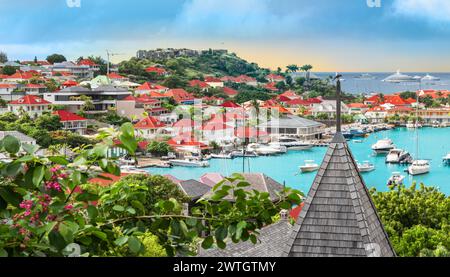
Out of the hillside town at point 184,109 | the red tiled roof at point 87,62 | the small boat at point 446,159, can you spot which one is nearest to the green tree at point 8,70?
the hillside town at point 184,109

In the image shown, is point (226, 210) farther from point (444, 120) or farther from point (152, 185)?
point (444, 120)

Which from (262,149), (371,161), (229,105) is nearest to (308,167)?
(262,149)

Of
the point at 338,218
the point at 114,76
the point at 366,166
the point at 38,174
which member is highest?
the point at 114,76

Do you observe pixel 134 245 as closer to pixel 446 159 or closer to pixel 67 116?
pixel 67 116

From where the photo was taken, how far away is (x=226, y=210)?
1.29 m

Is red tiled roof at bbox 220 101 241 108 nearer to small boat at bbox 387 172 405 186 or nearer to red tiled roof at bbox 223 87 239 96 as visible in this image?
red tiled roof at bbox 223 87 239 96

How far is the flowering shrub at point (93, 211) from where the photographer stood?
1083mm

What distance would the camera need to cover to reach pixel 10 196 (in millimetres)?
1082

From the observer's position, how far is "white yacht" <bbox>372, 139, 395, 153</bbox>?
8.66 m

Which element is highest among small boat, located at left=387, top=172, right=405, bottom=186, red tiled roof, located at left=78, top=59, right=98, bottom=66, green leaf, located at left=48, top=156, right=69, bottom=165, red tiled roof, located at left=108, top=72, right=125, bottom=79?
red tiled roof, located at left=78, top=59, right=98, bottom=66

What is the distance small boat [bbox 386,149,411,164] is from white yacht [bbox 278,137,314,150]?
5.24 ft

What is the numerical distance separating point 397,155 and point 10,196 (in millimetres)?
8301

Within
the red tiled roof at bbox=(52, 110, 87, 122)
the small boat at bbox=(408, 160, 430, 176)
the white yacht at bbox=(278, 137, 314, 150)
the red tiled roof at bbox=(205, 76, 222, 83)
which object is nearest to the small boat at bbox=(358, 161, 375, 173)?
the small boat at bbox=(408, 160, 430, 176)

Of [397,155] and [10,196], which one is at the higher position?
[10,196]
